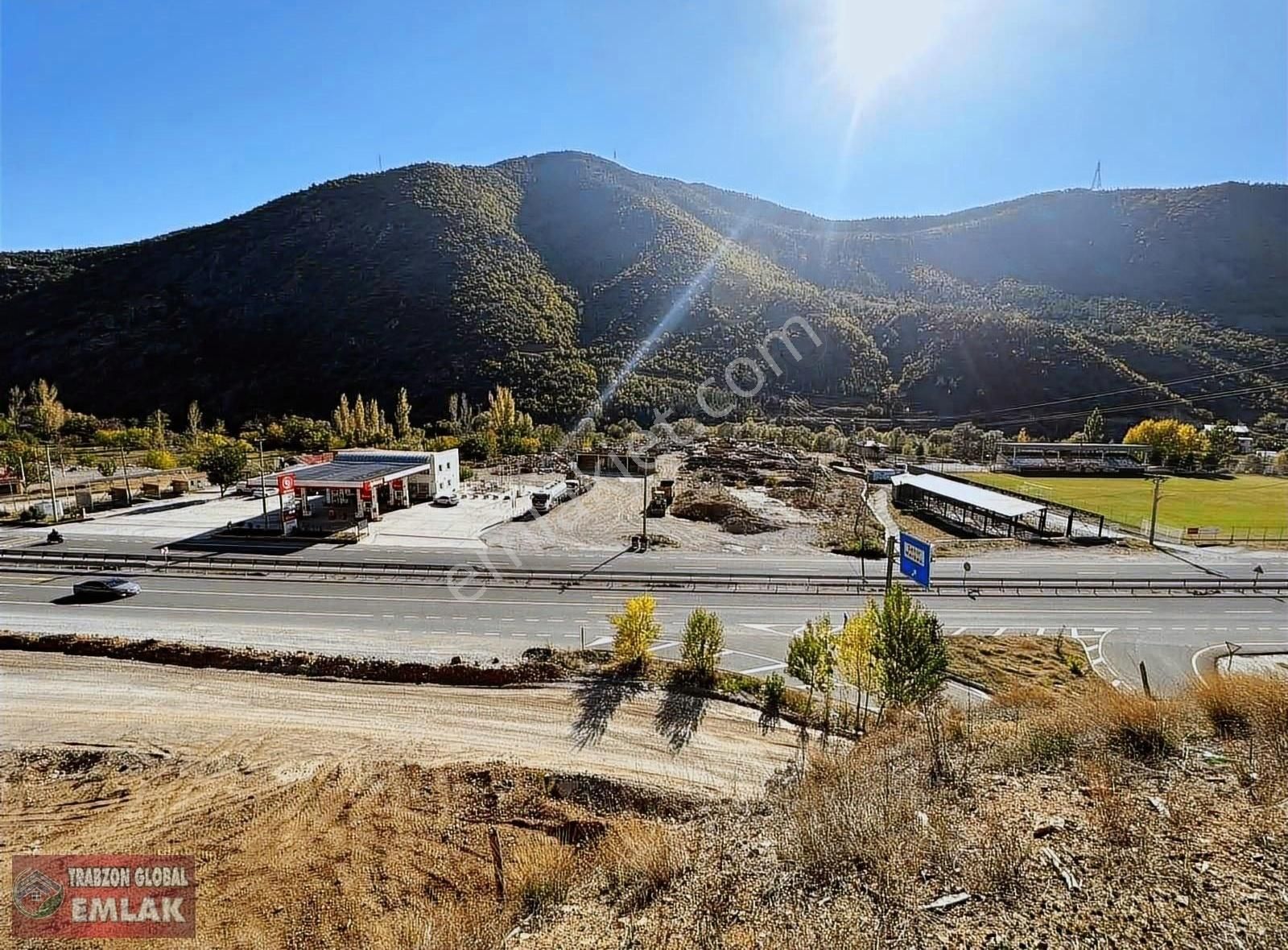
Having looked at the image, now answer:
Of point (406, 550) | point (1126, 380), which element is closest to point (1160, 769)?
point (406, 550)

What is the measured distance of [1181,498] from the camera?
2168 inches

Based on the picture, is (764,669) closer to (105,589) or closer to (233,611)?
(233,611)

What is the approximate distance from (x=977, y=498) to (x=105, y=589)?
181 feet

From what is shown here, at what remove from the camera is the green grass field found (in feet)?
147

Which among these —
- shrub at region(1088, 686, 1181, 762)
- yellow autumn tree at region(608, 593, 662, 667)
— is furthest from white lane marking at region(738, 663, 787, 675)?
shrub at region(1088, 686, 1181, 762)

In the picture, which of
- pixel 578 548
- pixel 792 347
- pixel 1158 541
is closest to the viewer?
pixel 578 548

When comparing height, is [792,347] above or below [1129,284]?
below

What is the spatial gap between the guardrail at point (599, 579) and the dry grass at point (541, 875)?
18.0 metres

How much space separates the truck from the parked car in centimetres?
2460

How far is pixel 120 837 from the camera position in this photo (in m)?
11.8

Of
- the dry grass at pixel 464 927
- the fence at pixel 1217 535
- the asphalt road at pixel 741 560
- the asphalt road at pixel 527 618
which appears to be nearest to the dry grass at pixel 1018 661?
the asphalt road at pixel 527 618

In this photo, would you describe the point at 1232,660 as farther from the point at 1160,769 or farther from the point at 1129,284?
the point at 1129,284

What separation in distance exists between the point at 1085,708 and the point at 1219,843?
4503 mm

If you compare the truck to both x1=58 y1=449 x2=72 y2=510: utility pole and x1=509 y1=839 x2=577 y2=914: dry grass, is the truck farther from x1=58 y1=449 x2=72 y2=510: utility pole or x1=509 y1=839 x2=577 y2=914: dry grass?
x1=58 y1=449 x2=72 y2=510: utility pole
